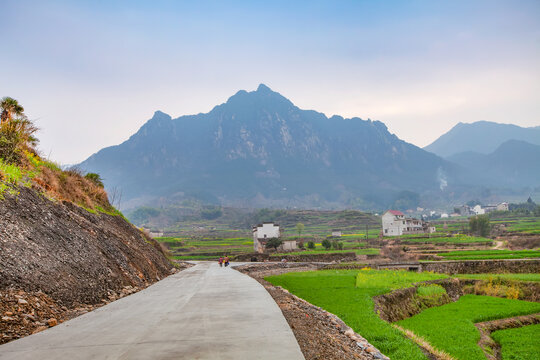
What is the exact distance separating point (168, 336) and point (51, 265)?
22.9ft

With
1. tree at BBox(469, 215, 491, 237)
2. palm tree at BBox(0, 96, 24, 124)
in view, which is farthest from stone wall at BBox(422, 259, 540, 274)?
tree at BBox(469, 215, 491, 237)

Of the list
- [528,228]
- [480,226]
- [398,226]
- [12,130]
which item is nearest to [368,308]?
[12,130]

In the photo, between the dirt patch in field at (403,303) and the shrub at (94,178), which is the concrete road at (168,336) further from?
the shrub at (94,178)

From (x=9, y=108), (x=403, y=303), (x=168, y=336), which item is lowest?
(x=403, y=303)

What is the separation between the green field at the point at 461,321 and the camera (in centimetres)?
1460

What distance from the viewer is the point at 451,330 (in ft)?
56.0

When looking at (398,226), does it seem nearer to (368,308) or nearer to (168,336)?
(368,308)

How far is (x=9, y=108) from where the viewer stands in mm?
20500

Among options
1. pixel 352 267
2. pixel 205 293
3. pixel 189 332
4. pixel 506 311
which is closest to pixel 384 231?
pixel 352 267

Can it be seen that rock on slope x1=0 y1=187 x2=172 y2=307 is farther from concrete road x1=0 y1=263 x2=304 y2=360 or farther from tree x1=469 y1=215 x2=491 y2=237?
tree x1=469 y1=215 x2=491 y2=237

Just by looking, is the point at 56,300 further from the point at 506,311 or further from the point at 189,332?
the point at 506,311

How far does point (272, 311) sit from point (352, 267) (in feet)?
132

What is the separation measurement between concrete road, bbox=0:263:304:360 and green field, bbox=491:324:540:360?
373 inches

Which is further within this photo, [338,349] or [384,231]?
[384,231]
